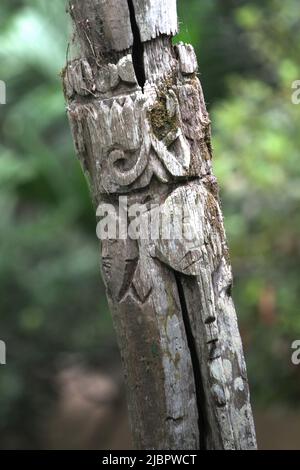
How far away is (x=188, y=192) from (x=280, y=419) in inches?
109

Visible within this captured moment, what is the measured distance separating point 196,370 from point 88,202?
3317mm

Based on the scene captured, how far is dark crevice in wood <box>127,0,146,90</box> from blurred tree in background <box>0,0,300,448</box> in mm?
1670

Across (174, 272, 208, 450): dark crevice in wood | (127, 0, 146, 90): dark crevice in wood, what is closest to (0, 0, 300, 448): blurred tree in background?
(127, 0, 146, 90): dark crevice in wood

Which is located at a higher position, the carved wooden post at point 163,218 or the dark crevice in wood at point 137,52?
the dark crevice in wood at point 137,52

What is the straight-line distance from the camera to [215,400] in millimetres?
2098

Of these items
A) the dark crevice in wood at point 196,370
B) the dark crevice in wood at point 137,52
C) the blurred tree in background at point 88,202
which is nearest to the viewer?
the dark crevice in wood at point 137,52

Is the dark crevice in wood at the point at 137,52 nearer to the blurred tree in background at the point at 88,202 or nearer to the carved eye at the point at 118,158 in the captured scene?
the carved eye at the point at 118,158

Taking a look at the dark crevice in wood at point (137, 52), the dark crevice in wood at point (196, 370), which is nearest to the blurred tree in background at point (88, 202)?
the dark crevice in wood at point (137, 52)

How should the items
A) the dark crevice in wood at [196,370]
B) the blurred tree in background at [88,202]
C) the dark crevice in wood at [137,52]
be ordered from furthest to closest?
the blurred tree in background at [88,202], the dark crevice in wood at [196,370], the dark crevice in wood at [137,52]

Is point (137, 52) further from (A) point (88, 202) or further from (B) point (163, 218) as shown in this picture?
(A) point (88, 202)

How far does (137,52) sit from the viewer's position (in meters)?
2.05

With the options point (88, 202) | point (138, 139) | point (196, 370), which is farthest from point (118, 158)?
point (88, 202)

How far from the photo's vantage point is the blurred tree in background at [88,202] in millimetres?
4242

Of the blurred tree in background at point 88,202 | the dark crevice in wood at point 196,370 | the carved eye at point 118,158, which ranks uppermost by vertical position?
the blurred tree in background at point 88,202
